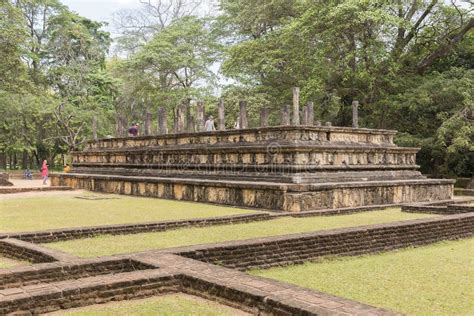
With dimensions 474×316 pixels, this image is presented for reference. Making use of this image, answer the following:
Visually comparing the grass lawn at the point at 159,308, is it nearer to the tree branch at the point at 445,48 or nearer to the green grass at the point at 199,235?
the green grass at the point at 199,235

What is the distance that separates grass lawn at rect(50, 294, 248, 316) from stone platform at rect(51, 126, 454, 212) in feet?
20.3

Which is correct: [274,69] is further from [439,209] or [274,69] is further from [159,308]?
[159,308]

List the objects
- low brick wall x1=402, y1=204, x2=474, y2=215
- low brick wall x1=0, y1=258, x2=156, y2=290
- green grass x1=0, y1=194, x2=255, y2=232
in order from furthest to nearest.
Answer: low brick wall x1=402, y1=204, x2=474, y2=215 → green grass x1=0, y1=194, x2=255, y2=232 → low brick wall x1=0, y1=258, x2=156, y2=290

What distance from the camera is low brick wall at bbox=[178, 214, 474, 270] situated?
234 inches

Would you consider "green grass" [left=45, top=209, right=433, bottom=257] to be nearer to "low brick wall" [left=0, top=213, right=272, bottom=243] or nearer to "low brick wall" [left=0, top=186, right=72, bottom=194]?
"low brick wall" [left=0, top=213, right=272, bottom=243]

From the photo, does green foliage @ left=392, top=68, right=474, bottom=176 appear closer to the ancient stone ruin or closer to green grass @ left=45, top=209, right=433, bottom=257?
the ancient stone ruin

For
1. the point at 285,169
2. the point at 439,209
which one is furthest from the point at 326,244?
the point at 285,169

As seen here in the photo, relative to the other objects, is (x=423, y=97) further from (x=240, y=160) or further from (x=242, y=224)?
(x=242, y=224)

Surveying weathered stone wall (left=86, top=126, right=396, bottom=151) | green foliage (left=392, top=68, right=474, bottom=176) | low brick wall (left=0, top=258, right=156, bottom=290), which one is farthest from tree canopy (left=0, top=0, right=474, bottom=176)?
low brick wall (left=0, top=258, right=156, bottom=290)

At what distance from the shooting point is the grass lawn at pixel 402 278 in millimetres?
4492

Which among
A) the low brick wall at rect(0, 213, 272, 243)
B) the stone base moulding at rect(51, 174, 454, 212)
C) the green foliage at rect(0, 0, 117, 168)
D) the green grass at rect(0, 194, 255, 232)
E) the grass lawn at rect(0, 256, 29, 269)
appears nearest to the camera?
the grass lawn at rect(0, 256, 29, 269)

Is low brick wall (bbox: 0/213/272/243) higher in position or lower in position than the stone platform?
lower

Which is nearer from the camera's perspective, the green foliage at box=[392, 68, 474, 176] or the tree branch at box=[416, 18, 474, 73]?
the green foliage at box=[392, 68, 474, 176]

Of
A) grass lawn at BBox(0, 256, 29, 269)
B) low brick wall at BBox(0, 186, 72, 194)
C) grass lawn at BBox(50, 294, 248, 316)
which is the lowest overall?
grass lawn at BBox(50, 294, 248, 316)
